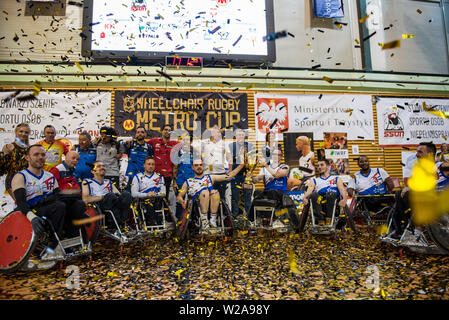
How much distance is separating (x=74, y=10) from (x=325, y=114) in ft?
21.9

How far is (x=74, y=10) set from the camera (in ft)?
21.0

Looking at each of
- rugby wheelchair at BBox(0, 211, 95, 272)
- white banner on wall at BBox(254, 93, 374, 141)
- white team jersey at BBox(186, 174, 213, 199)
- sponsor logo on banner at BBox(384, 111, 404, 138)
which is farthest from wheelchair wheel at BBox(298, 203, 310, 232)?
sponsor logo on banner at BBox(384, 111, 404, 138)

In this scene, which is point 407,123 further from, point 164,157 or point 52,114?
point 52,114

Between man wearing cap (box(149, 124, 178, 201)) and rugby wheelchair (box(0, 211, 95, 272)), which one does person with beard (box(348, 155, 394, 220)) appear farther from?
rugby wheelchair (box(0, 211, 95, 272))

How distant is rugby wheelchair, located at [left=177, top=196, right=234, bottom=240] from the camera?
3.53 meters

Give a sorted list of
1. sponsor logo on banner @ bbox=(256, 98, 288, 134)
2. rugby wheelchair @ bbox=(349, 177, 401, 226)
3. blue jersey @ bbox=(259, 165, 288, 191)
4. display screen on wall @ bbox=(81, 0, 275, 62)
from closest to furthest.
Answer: rugby wheelchair @ bbox=(349, 177, 401, 226)
blue jersey @ bbox=(259, 165, 288, 191)
display screen on wall @ bbox=(81, 0, 275, 62)
sponsor logo on banner @ bbox=(256, 98, 288, 134)

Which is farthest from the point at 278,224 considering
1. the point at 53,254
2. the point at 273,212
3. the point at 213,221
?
the point at 53,254

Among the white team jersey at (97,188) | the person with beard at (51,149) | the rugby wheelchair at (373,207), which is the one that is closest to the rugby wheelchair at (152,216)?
the white team jersey at (97,188)

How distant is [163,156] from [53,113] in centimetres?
280

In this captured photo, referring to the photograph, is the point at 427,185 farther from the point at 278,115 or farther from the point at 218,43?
the point at 218,43

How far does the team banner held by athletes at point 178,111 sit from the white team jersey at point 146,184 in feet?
6.31

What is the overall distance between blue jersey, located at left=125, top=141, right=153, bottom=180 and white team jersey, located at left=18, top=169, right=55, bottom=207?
1.61 metres

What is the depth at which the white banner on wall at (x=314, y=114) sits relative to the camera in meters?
6.24

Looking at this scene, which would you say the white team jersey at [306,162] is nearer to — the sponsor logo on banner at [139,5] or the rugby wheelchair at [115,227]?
the rugby wheelchair at [115,227]
